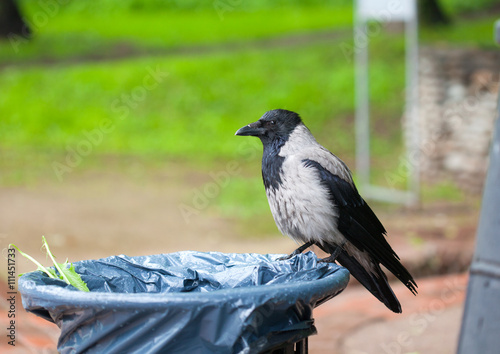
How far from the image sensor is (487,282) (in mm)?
2271

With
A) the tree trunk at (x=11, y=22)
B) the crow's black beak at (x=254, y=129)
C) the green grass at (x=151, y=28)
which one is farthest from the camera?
the green grass at (x=151, y=28)

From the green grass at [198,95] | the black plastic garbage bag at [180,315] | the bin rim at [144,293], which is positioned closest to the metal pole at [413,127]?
the green grass at [198,95]

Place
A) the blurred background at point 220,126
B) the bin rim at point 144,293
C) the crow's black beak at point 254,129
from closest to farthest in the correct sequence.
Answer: the bin rim at point 144,293 → the crow's black beak at point 254,129 → the blurred background at point 220,126

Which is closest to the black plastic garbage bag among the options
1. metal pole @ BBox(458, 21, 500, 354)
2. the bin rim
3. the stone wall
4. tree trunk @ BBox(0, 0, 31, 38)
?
the bin rim

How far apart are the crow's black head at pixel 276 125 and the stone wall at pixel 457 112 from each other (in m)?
6.43

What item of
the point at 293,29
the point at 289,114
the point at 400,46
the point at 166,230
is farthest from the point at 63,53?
the point at 289,114

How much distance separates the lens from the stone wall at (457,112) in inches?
363

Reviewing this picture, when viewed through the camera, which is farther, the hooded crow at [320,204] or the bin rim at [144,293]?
the hooded crow at [320,204]

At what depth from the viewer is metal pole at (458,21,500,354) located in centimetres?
226

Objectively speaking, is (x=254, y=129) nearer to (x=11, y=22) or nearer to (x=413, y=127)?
(x=413, y=127)

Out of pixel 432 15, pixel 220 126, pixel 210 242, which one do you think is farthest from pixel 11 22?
pixel 210 242

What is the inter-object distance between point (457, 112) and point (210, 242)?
3829mm

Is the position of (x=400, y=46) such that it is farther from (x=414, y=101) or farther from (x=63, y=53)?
(x=63, y=53)

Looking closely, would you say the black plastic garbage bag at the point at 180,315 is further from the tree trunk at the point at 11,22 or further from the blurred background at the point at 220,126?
the tree trunk at the point at 11,22
